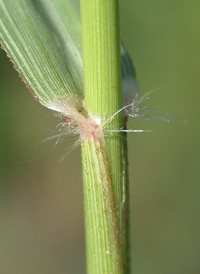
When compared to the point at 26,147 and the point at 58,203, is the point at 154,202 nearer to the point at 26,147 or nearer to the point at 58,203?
the point at 58,203

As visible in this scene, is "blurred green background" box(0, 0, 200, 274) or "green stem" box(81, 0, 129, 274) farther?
"blurred green background" box(0, 0, 200, 274)

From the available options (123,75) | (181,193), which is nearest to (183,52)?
(181,193)

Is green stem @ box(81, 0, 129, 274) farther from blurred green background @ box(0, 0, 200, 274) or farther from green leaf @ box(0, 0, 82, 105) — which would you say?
blurred green background @ box(0, 0, 200, 274)

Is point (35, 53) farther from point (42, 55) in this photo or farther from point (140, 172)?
point (140, 172)

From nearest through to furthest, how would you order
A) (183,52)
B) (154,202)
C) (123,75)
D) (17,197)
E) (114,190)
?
1. (114,190)
2. (123,75)
3. (183,52)
4. (154,202)
5. (17,197)

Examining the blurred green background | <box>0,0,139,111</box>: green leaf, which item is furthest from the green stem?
the blurred green background
